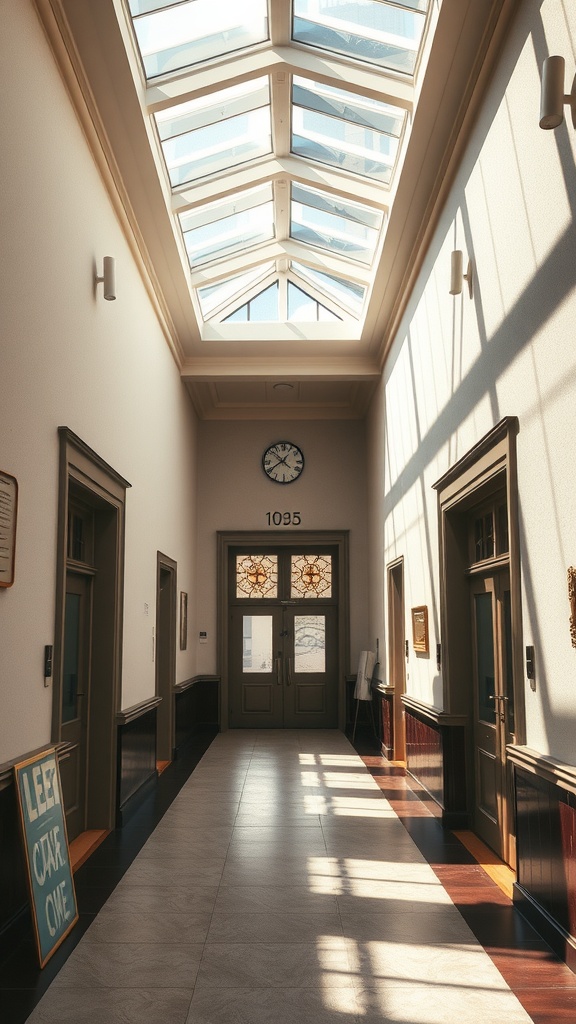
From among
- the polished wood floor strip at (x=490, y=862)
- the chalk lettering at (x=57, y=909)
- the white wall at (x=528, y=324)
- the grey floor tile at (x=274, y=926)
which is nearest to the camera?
the white wall at (x=528, y=324)

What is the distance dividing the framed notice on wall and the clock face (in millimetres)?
8343

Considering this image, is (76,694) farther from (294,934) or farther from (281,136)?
(281,136)

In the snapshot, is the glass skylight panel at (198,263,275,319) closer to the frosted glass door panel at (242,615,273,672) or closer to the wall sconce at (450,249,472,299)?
the wall sconce at (450,249,472,299)

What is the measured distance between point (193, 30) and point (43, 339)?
264 cm

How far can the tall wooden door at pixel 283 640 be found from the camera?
12.1 meters

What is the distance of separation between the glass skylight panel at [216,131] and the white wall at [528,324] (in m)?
1.77

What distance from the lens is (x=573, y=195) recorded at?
354cm

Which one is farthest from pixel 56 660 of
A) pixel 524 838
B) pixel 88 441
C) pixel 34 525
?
pixel 524 838

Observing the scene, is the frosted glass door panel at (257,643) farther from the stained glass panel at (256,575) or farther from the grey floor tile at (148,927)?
the grey floor tile at (148,927)

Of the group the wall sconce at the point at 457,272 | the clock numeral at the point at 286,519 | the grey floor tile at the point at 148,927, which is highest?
the wall sconce at the point at 457,272

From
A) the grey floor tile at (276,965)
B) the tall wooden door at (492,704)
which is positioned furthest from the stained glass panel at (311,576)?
the grey floor tile at (276,965)

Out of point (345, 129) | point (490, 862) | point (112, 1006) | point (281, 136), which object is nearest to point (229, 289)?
point (281, 136)

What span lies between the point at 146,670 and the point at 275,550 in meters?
4.80

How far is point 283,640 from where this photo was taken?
1223 centimetres
